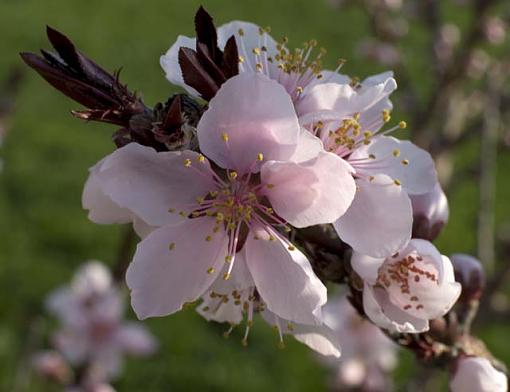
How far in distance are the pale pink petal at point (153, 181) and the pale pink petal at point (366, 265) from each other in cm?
24

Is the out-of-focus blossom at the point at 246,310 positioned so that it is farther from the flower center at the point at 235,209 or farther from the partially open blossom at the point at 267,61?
the partially open blossom at the point at 267,61

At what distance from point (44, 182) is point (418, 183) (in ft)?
15.9

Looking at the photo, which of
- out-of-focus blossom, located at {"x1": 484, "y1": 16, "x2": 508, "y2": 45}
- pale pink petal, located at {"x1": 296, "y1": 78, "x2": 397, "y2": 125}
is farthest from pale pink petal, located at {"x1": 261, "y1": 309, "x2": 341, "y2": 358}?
out-of-focus blossom, located at {"x1": 484, "y1": 16, "x2": 508, "y2": 45}

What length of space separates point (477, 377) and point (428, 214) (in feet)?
0.85

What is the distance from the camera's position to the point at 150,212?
1.01m

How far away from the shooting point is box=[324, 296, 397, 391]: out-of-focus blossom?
109 inches

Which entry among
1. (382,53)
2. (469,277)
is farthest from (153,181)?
(382,53)

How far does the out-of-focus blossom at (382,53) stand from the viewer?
3.60 meters

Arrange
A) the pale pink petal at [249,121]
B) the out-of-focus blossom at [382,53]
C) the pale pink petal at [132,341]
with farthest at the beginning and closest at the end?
the out-of-focus blossom at [382,53]
the pale pink petal at [132,341]
the pale pink petal at [249,121]

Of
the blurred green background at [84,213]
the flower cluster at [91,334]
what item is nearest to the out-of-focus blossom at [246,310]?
the blurred green background at [84,213]

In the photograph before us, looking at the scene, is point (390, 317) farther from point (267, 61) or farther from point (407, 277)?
point (267, 61)

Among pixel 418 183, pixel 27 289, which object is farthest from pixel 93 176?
pixel 27 289

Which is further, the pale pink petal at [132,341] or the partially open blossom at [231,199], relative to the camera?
the pale pink petal at [132,341]

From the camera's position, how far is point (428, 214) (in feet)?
3.74
